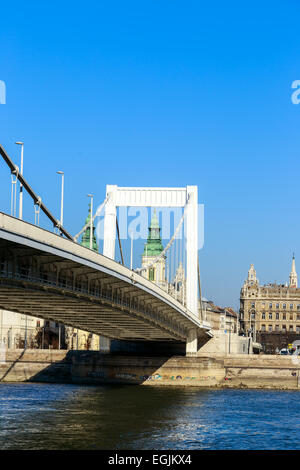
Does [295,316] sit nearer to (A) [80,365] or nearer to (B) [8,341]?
(B) [8,341]

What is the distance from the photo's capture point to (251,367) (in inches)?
3063

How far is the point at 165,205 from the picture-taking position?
237ft

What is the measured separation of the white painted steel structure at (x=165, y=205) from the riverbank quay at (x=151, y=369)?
16.5ft

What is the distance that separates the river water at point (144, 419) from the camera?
3406cm

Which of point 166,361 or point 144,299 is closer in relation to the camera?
point 144,299

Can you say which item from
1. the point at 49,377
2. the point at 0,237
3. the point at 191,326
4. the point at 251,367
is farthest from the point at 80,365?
the point at 0,237

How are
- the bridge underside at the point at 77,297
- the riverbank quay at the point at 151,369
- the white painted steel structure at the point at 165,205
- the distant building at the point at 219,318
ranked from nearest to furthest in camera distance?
the bridge underside at the point at 77,297 < the white painted steel structure at the point at 165,205 < the riverbank quay at the point at 151,369 < the distant building at the point at 219,318

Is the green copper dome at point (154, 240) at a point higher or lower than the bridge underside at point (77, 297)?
higher

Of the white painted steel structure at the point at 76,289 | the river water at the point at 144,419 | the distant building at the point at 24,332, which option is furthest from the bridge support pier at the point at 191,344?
the distant building at the point at 24,332

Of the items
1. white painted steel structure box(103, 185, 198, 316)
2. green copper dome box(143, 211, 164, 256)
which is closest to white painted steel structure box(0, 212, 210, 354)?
white painted steel structure box(103, 185, 198, 316)

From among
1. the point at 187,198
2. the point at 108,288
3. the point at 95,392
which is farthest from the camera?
the point at 187,198

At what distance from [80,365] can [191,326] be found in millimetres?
10531

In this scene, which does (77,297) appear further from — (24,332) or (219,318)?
(219,318)

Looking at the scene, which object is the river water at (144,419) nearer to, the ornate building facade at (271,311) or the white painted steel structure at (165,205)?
the white painted steel structure at (165,205)
